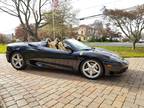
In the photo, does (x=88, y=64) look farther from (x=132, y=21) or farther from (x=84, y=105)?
(x=132, y=21)

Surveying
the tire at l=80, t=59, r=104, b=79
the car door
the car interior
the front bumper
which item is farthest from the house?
the front bumper

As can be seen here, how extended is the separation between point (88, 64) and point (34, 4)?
69.4 feet

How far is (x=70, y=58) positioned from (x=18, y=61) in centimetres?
189

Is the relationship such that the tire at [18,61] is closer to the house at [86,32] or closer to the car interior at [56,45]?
the car interior at [56,45]

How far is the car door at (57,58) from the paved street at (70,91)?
1.00ft

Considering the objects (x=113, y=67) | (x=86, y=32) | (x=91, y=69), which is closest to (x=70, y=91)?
(x=91, y=69)

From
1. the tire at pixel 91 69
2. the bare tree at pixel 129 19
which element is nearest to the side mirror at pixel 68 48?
the tire at pixel 91 69

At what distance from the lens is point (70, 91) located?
4.24 metres

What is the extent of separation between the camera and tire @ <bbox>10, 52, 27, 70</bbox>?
6468 mm

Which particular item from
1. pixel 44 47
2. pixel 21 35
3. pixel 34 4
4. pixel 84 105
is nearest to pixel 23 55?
pixel 44 47

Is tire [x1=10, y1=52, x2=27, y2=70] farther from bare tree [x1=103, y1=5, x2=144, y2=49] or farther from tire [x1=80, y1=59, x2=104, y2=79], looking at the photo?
bare tree [x1=103, y1=5, x2=144, y2=49]

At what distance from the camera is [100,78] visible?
5.48m

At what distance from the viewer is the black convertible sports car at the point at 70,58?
532 cm

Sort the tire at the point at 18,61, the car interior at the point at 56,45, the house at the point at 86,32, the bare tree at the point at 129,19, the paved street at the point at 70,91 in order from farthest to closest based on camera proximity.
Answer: the house at the point at 86,32 < the bare tree at the point at 129,19 < the tire at the point at 18,61 < the car interior at the point at 56,45 < the paved street at the point at 70,91
